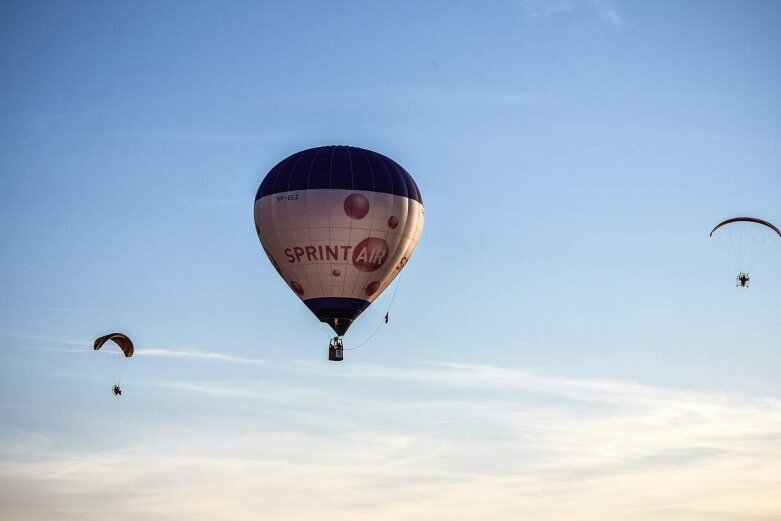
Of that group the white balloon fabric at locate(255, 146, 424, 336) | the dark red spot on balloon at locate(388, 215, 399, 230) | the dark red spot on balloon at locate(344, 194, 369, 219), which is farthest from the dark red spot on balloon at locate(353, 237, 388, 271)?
the dark red spot on balloon at locate(344, 194, 369, 219)

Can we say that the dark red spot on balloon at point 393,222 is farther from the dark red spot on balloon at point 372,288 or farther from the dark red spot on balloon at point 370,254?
the dark red spot on balloon at point 372,288

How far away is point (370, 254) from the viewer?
64500mm

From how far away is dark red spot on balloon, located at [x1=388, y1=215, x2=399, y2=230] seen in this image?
212ft

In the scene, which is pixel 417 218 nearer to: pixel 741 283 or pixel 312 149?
pixel 312 149

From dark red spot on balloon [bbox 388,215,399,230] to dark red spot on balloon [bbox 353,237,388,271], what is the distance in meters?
0.91

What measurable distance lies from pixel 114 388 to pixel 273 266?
459 inches

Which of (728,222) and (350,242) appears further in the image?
(350,242)

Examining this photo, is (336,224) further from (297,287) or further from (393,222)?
(297,287)

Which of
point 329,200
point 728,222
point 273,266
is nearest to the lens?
point 728,222

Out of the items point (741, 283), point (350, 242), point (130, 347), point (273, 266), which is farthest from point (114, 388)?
point (741, 283)

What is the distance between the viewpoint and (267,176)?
66.4 meters

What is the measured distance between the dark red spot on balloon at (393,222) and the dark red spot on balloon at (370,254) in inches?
35.7

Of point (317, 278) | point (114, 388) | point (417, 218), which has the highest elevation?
point (417, 218)

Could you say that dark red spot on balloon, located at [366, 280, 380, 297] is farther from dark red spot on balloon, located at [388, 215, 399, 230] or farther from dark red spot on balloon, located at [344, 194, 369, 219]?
dark red spot on balloon, located at [344, 194, 369, 219]
